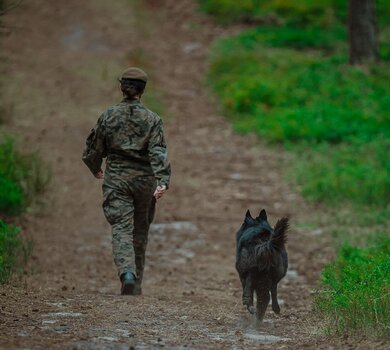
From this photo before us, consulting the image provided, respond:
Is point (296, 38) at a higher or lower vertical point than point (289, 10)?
lower

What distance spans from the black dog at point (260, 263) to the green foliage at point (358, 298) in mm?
444

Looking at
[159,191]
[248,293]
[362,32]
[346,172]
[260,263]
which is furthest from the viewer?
→ [362,32]

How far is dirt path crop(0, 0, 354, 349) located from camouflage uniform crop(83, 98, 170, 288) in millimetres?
622

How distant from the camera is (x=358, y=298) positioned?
6629 millimetres

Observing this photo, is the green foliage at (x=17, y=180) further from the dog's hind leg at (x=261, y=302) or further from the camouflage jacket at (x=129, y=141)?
the dog's hind leg at (x=261, y=302)

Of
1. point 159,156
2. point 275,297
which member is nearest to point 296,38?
point 159,156

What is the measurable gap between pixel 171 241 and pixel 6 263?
3929mm

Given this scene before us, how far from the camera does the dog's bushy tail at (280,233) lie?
712 centimetres

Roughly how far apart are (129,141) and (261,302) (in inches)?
81.4

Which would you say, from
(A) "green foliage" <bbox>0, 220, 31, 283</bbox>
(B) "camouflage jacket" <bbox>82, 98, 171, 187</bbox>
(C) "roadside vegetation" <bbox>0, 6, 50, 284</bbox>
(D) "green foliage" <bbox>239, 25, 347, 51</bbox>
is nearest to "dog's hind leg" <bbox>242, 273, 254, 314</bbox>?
(B) "camouflage jacket" <bbox>82, 98, 171, 187</bbox>

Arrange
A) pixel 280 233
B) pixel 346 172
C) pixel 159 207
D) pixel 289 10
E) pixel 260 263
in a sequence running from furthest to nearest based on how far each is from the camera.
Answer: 1. pixel 289 10
2. pixel 346 172
3. pixel 159 207
4. pixel 260 263
5. pixel 280 233

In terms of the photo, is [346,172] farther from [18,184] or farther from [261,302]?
[261,302]

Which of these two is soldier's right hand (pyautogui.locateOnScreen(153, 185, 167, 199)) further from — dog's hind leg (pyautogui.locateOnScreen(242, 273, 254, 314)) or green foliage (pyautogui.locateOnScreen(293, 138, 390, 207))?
green foliage (pyautogui.locateOnScreen(293, 138, 390, 207))

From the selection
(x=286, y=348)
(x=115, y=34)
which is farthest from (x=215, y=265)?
(x=115, y=34)
